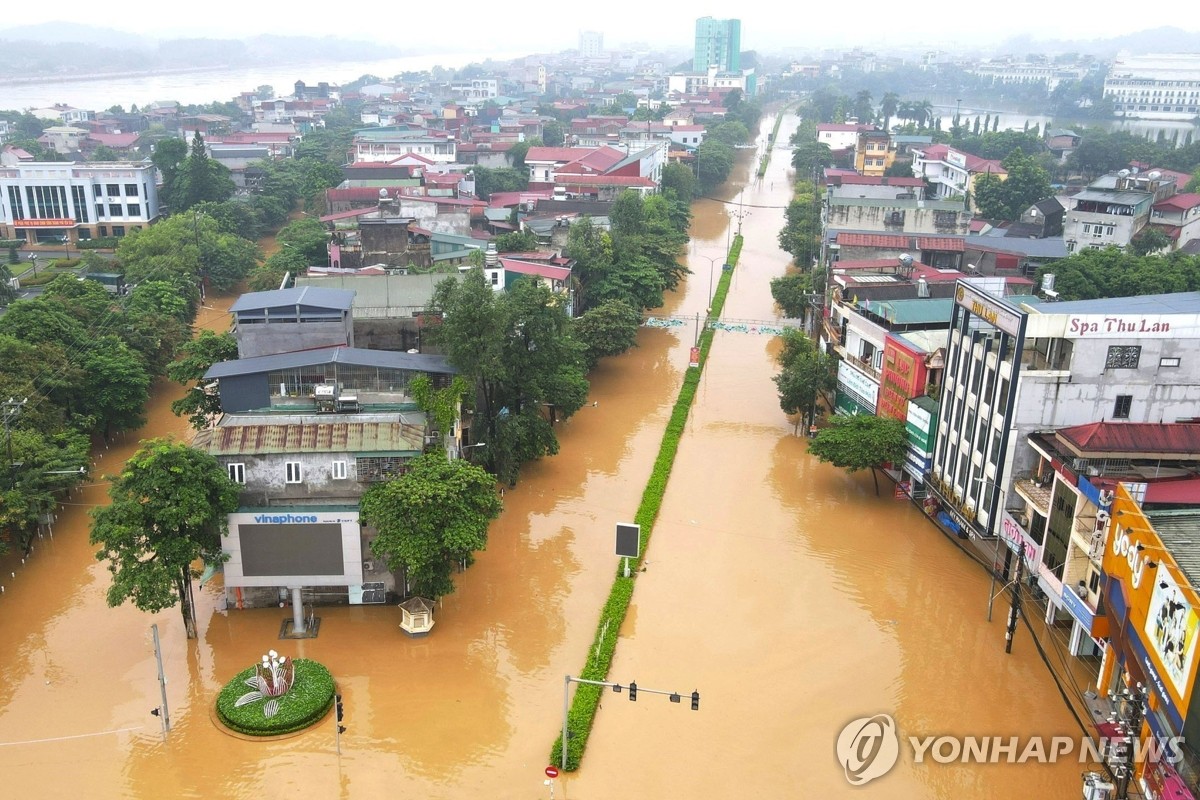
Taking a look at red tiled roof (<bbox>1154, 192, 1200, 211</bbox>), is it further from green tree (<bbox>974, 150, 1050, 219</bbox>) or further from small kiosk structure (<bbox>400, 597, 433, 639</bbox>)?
small kiosk structure (<bbox>400, 597, 433, 639</bbox>)

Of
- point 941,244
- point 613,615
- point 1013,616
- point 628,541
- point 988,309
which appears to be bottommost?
point 613,615

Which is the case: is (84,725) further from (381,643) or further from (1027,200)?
(1027,200)

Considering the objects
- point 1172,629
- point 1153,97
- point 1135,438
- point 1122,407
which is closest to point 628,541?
point 1172,629

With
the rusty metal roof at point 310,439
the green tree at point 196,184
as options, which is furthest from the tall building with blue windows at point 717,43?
the rusty metal roof at point 310,439

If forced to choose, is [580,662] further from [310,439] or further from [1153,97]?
[1153,97]

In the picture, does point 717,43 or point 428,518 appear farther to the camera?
point 717,43

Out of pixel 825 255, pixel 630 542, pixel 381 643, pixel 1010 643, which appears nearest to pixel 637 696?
pixel 630 542
